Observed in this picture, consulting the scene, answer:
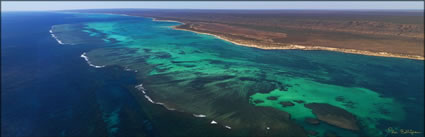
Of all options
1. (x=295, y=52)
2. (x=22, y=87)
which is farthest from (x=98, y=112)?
(x=295, y=52)

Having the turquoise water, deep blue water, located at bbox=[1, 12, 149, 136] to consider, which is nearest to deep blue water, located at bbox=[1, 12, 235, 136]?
deep blue water, located at bbox=[1, 12, 149, 136]

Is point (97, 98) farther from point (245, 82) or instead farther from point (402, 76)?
point (402, 76)
